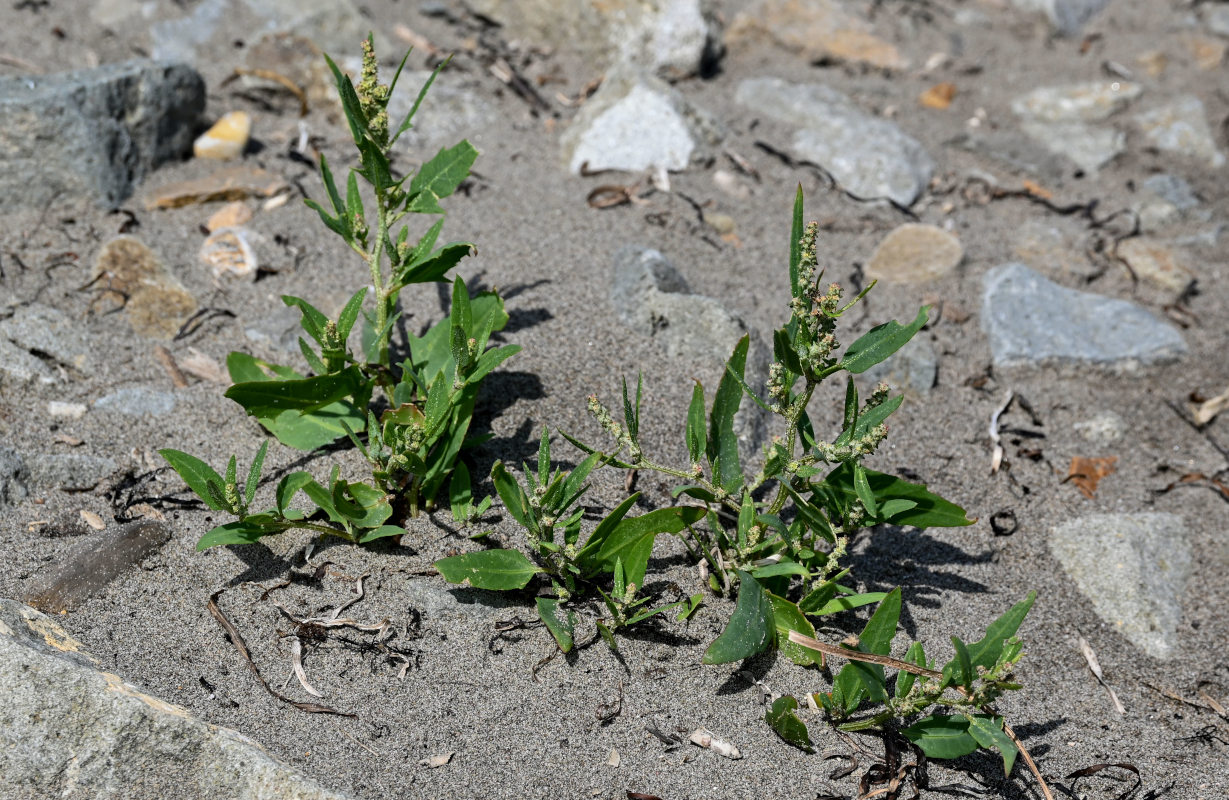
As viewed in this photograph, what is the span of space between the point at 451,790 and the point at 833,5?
4.64 m

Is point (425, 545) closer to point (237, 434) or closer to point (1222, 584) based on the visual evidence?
point (237, 434)

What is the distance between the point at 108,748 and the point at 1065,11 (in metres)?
5.83

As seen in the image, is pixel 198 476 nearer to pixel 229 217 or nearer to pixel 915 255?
pixel 229 217

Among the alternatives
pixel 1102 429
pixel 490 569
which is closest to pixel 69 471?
pixel 490 569

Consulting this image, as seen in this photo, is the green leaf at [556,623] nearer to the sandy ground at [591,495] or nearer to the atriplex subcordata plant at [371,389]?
the sandy ground at [591,495]

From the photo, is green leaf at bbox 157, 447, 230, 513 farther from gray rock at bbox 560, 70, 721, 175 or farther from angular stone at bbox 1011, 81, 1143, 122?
angular stone at bbox 1011, 81, 1143, 122

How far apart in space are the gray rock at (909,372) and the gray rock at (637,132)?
1.31 m

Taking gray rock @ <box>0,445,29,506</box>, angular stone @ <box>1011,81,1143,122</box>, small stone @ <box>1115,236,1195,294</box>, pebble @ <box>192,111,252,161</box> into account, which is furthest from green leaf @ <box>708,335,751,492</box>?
angular stone @ <box>1011,81,1143,122</box>

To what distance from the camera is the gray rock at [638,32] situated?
473 centimetres

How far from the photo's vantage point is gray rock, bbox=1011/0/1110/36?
5520 mm

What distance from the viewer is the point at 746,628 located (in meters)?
2.13

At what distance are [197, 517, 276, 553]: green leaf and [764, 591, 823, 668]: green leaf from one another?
119 centimetres

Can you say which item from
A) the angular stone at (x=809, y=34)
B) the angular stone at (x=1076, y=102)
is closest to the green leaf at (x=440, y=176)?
the angular stone at (x=809, y=34)

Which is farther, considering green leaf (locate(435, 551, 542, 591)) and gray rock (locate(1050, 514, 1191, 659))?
gray rock (locate(1050, 514, 1191, 659))
